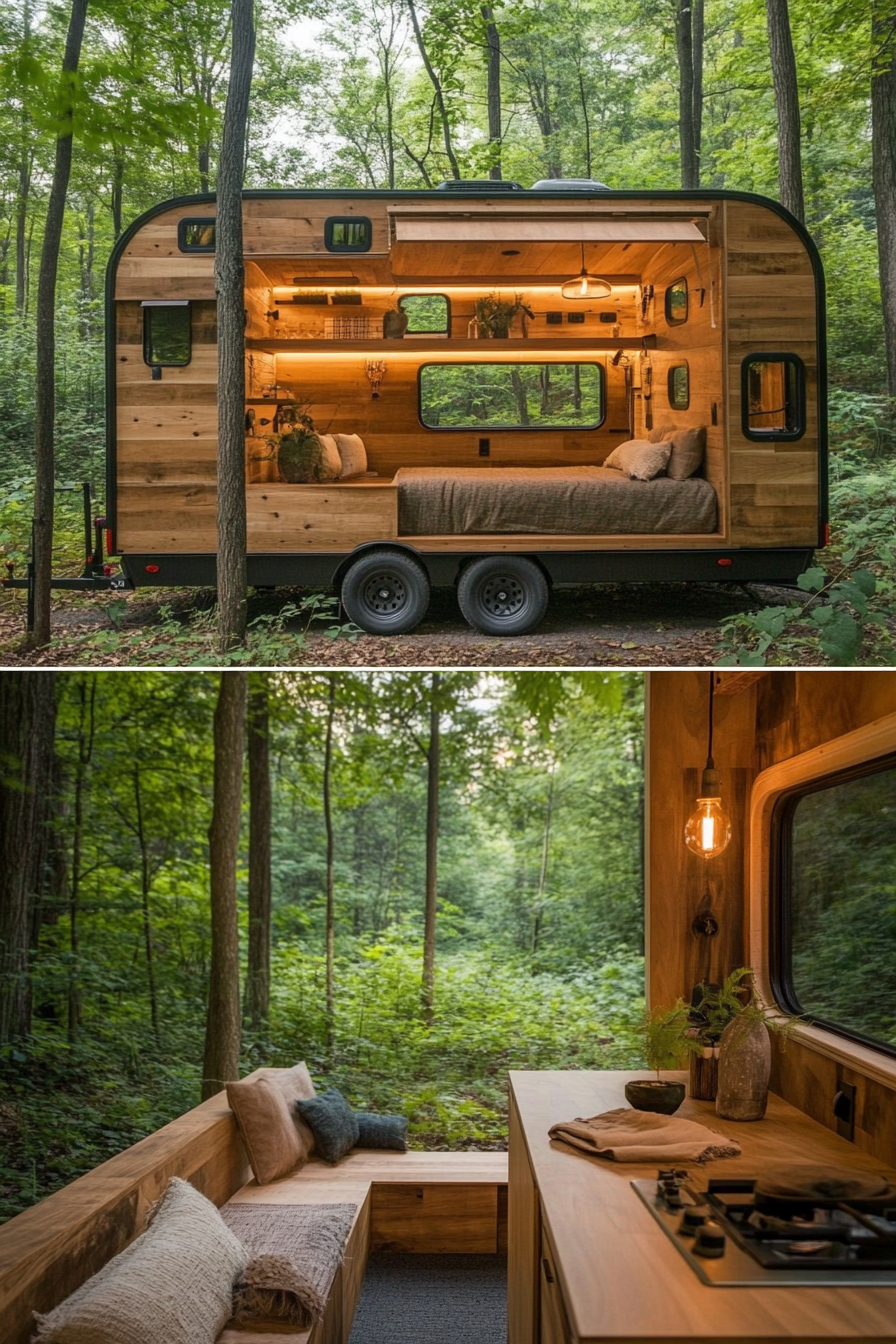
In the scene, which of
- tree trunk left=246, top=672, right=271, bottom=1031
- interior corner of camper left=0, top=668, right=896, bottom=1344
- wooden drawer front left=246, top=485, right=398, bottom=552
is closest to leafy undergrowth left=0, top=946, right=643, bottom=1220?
interior corner of camper left=0, top=668, right=896, bottom=1344

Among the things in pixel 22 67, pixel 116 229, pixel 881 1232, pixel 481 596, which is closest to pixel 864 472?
pixel 481 596

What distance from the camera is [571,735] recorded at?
36.2 ft

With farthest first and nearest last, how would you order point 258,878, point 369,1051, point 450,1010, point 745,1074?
point 450,1010 < point 258,878 < point 369,1051 < point 745,1074

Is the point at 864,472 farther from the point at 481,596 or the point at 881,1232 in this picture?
the point at 881,1232

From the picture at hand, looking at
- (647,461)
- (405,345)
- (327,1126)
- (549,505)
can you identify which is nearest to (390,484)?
(549,505)

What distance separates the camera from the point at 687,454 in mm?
6688

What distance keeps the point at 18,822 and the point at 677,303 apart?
5151 mm

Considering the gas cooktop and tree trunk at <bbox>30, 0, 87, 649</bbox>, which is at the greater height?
tree trunk at <bbox>30, 0, 87, 649</bbox>

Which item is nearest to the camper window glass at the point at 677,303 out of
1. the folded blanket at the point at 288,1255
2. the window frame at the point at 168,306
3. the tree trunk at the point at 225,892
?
the window frame at the point at 168,306

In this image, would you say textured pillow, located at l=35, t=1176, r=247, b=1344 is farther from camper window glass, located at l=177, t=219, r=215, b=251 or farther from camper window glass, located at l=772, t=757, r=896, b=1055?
camper window glass, located at l=177, t=219, r=215, b=251

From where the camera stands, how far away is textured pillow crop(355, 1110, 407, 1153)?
603 cm

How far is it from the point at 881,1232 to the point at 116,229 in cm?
664

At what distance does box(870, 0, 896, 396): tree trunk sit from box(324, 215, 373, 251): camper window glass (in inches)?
158

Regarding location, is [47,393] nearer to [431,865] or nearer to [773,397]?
[773,397]
